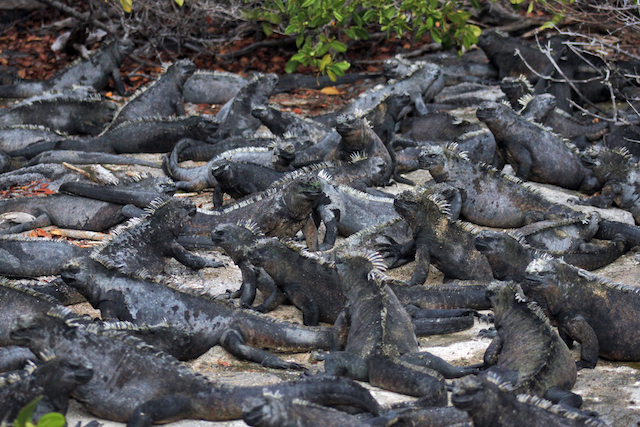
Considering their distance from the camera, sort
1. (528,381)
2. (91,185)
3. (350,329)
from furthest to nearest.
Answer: (91,185) < (350,329) < (528,381)

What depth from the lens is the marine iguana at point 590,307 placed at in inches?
155

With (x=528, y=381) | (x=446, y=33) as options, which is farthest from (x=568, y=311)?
(x=446, y=33)

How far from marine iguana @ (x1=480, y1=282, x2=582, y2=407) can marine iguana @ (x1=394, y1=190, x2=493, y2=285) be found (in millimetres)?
968

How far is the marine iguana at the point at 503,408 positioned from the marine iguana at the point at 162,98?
21.2 feet

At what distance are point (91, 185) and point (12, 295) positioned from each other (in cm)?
197

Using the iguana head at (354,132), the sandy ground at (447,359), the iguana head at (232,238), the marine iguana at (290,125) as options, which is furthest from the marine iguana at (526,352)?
the marine iguana at (290,125)

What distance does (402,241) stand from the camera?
5480mm

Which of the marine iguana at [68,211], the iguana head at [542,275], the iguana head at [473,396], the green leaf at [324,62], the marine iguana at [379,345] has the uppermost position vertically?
the iguana head at [473,396]

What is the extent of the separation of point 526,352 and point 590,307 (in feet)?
2.09

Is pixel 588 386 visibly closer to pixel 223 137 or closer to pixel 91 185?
pixel 91 185

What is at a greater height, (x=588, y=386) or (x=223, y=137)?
(x=588, y=386)

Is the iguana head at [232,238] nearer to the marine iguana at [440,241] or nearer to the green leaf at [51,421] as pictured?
the marine iguana at [440,241]

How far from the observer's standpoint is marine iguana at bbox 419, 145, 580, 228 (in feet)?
19.7

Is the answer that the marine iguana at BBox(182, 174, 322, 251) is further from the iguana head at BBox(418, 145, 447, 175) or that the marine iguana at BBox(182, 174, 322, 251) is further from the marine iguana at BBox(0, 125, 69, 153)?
the marine iguana at BBox(0, 125, 69, 153)
